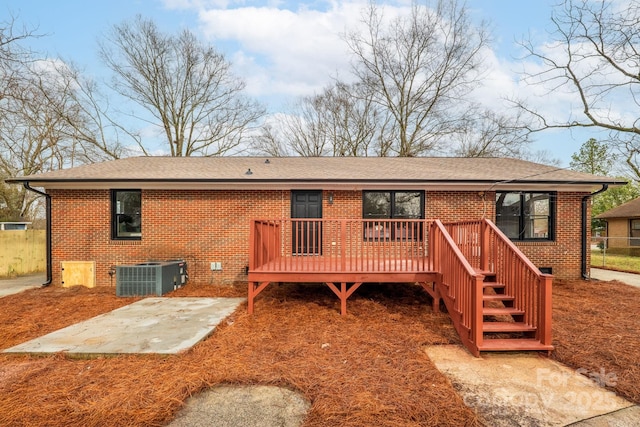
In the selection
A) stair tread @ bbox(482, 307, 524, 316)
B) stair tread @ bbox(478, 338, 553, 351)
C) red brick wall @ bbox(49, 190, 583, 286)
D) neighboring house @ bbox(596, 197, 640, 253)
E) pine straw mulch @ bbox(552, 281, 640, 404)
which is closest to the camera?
pine straw mulch @ bbox(552, 281, 640, 404)

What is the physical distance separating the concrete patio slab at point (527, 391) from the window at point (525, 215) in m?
5.51

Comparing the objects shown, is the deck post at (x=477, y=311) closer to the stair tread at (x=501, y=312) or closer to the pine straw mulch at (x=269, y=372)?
the stair tread at (x=501, y=312)

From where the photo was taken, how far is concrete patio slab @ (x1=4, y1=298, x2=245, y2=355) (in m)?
3.89

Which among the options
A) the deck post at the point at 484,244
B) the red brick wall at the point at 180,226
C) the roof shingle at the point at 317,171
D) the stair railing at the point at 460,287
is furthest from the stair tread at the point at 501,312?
the red brick wall at the point at 180,226

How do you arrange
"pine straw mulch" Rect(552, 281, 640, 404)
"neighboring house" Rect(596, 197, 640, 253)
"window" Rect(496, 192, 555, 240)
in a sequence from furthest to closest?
1. "neighboring house" Rect(596, 197, 640, 253)
2. "window" Rect(496, 192, 555, 240)
3. "pine straw mulch" Rect(552, 281, 640, 404)

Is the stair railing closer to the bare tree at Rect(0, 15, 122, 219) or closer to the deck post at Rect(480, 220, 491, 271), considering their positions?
the deck post at Rect(480, 220, 491, 271)

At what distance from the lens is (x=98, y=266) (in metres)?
8.27

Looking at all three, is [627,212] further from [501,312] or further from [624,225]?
[501,312]

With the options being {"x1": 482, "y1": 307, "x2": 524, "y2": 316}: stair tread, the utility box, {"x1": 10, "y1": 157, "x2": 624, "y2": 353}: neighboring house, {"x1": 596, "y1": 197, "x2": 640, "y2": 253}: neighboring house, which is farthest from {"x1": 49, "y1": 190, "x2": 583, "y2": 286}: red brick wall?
{"x1": 596, "y1": 197, "x2": 640, "y2": 253}: neighboring house

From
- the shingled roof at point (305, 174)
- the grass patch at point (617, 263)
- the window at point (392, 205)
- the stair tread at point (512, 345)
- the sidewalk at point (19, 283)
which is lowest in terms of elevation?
the grass patch at point (617, 263)

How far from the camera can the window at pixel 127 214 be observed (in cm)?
841

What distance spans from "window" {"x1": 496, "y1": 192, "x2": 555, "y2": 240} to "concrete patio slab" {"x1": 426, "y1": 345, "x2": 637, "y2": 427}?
5.51 metres

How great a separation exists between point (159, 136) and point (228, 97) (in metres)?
5.07

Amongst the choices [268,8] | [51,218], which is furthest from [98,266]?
[268,8]
